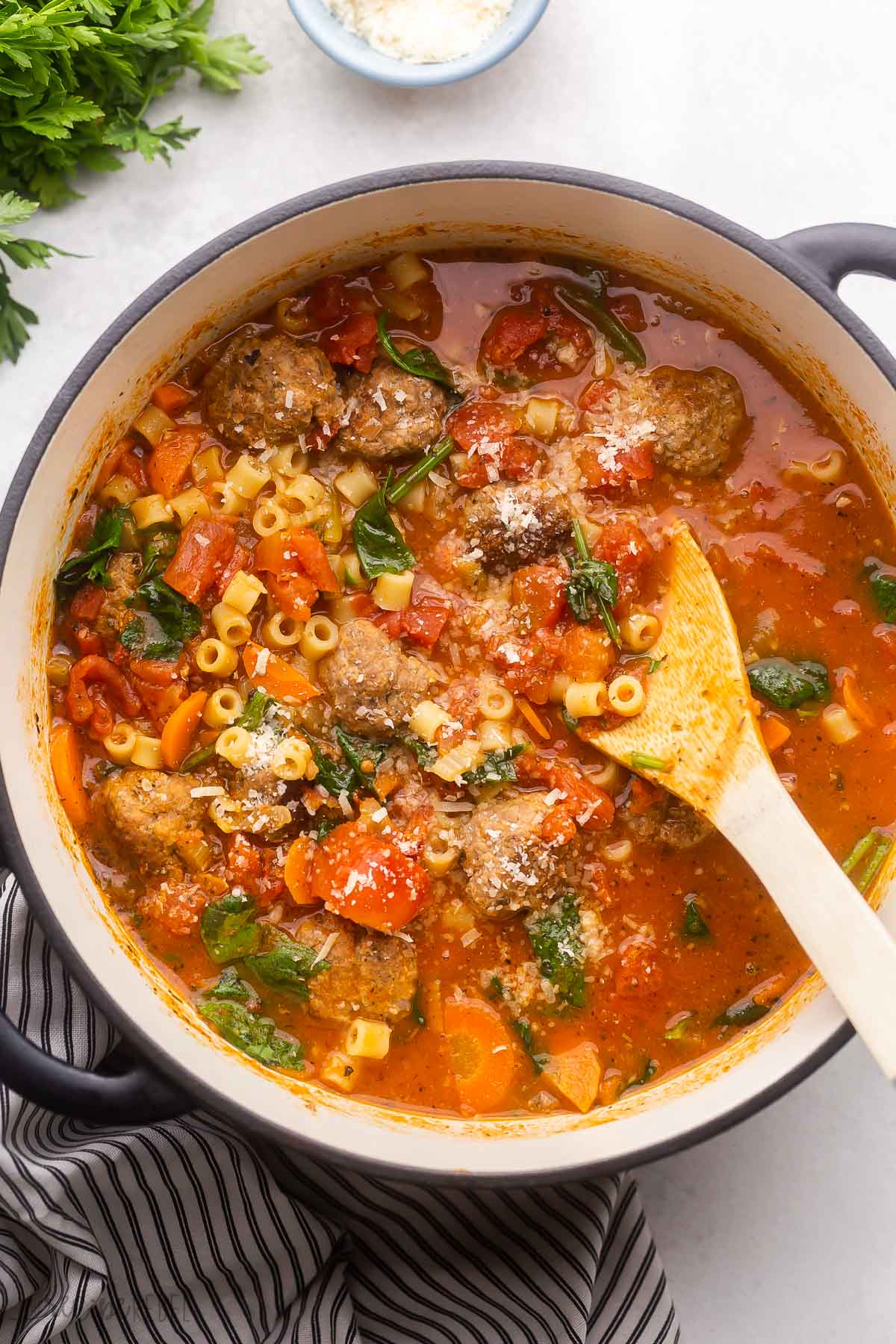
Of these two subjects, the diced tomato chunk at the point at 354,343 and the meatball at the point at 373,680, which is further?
the diced tomato chunk at the point at 354,343

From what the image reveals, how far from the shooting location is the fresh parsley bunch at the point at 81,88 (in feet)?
13.1

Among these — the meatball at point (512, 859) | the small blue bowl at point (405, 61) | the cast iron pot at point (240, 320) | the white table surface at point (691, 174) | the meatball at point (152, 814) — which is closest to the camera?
the cast iron pot at point (240, 320)

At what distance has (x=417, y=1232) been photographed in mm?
Result: 4113

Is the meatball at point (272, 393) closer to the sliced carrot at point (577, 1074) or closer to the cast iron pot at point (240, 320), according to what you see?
the cast iron pot at point (240, 320)

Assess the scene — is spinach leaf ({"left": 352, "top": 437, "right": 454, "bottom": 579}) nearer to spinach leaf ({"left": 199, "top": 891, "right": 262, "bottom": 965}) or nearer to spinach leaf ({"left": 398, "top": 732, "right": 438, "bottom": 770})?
spinach leaf ({"left": 398, "top": 732, "right": 438, "bottom": 770})

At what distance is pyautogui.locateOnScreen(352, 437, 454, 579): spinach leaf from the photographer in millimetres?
3914

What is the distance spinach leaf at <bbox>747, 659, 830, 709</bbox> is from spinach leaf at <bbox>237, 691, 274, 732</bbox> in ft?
4.98

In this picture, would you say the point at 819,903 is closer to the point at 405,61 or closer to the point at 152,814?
the point at 152,814

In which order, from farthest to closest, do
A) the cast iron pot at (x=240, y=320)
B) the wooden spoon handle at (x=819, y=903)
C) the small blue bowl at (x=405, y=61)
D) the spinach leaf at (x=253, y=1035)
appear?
the small blue bowl at (x=405, y=61) < the spinach leaf at (x=253, y=1035) < the cast iron pot at (x=240, y=320) < the wooden spoon handle at (x=819, y=903)

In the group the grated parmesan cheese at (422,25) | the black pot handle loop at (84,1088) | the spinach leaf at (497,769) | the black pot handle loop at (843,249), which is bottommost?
the black pot handle loop at (84,1088)

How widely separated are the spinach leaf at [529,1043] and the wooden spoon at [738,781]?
2.86ft

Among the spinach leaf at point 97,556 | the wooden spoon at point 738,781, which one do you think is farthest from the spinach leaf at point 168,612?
the wooden spoon at point 738,781

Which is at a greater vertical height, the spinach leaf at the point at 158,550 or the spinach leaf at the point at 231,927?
the spinach leaf at the point at 158,550

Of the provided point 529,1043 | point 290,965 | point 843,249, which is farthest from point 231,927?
point 843,249
